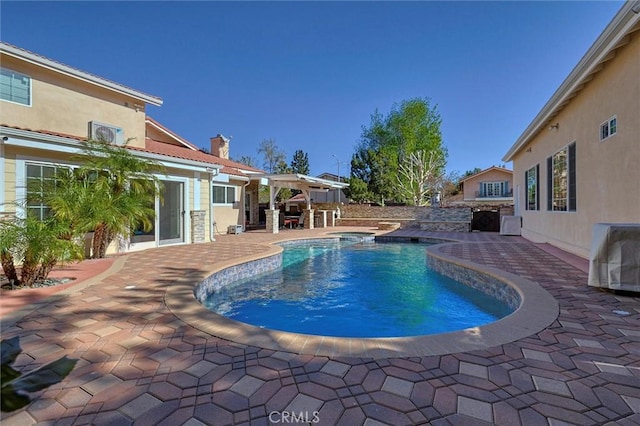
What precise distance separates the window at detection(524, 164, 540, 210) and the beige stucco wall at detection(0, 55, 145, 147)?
15207 millimetres

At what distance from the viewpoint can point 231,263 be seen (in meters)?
7.71

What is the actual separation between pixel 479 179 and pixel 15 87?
1487 inches

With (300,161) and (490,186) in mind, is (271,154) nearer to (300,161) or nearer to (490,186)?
(300,161)

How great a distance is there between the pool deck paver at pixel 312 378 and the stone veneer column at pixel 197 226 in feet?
25.6

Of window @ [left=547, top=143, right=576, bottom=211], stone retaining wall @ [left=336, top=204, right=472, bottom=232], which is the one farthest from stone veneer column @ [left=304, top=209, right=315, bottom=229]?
window @ [left=547, top=143, right=576, bottom=211]

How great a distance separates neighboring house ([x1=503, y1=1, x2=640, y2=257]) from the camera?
5891 mm

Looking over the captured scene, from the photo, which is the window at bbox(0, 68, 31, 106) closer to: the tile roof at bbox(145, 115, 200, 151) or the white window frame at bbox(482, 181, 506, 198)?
the tile roof at bbox(145, 115, 200, 151)

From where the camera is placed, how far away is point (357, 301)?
6746 millimetres

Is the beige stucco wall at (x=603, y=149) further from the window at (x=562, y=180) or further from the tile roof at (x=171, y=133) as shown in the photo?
the tile roof at (x=171, y=133)

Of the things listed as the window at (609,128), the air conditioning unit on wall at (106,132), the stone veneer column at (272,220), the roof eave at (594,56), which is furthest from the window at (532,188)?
the air conditioning unit on wall at (106,132)

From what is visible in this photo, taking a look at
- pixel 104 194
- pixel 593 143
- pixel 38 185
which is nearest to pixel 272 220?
pixel 104 194

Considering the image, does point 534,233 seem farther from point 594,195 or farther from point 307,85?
point 307,85

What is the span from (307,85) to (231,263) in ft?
57.7

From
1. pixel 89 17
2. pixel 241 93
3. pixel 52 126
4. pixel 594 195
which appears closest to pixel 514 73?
pixel 594 195
